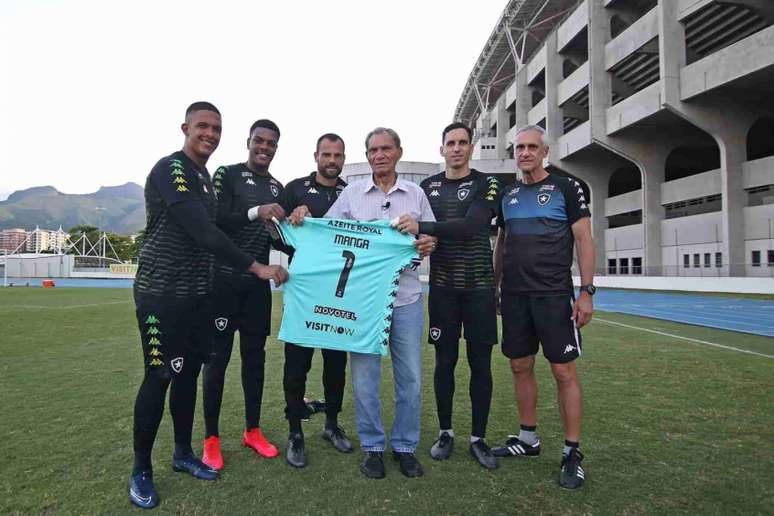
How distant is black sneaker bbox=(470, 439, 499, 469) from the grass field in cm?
5

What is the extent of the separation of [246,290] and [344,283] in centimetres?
77

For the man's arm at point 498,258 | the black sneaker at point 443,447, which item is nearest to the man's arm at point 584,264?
the man's arm at point 498,258

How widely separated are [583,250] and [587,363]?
12.6 ft

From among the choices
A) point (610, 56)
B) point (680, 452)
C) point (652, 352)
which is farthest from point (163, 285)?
point (610, 56)

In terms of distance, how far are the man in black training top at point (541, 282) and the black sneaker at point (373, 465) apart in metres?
0.85

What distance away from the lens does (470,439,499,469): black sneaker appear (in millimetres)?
3079

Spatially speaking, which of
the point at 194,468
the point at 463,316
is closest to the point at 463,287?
the point at 463,316

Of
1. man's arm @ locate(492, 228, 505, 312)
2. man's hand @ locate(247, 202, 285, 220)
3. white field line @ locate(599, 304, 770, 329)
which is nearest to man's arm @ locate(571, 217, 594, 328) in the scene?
man's arm @ locate(492, 228, 505, 312)

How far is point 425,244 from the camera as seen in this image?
307cm

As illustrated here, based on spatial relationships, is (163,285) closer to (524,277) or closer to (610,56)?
(524,277)

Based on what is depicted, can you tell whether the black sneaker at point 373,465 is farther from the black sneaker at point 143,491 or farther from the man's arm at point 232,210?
the man's arm at point 232,210

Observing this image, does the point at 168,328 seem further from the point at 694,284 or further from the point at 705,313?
the point at 694,284

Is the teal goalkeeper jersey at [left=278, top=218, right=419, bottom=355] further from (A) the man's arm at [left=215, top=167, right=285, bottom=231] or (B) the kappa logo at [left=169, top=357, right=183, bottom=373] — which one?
(B) the kappa logo at [left=169, top=357, right=183, bottom=373]

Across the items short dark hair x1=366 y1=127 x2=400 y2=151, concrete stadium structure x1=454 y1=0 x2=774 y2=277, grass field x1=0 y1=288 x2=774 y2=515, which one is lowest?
grass field x1=0 y1=288 x2=774 y2=515
